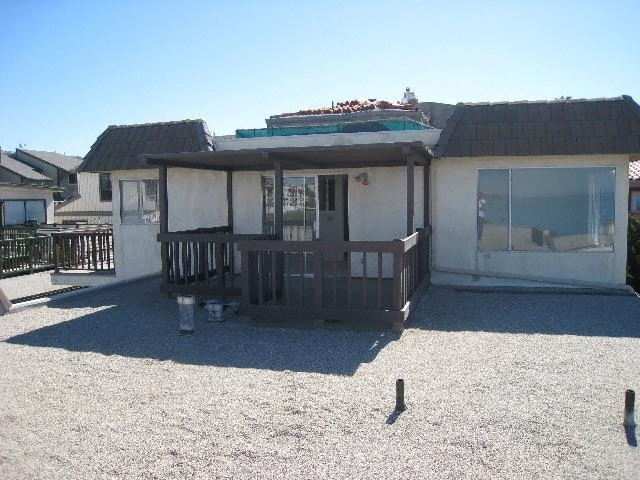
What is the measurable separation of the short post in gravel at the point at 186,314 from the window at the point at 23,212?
831 inches

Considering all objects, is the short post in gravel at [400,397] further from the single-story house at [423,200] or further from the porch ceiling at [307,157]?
the porch ceiling at [307,157]

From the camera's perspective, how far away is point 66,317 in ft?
28.4

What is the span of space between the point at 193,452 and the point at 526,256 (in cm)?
780

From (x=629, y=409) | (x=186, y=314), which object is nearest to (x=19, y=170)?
(x=186, y=314)

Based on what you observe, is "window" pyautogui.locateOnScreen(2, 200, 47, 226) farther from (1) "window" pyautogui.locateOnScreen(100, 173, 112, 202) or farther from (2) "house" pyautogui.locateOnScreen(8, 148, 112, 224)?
(1) "window" pyautogui.locateOnScreen(100, 173, 112, 202)

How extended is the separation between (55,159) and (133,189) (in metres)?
32.6

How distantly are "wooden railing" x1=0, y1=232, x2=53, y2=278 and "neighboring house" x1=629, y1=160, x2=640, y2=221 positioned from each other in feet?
63.5

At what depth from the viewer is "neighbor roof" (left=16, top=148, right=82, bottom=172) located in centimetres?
3972

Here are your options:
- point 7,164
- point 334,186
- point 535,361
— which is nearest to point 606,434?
point 535,361

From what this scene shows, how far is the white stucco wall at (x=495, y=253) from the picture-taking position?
9.90 metres

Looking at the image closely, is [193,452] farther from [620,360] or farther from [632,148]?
[632,148]

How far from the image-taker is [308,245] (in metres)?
7.52

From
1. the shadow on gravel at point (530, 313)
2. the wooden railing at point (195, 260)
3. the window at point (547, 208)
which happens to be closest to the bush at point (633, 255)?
the window at point (547, 208)

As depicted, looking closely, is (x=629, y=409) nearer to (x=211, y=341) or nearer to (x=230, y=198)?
(x=211, y=341)
